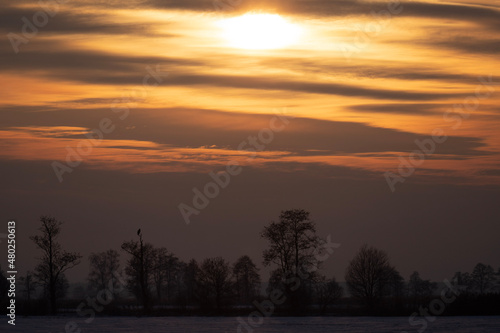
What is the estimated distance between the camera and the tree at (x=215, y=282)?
80.4 metres

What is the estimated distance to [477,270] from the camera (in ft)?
506

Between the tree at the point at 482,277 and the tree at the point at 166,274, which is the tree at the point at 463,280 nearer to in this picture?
the tree at the point at 482,277

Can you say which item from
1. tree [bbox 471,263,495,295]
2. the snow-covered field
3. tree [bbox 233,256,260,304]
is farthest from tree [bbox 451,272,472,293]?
the snow-covered field

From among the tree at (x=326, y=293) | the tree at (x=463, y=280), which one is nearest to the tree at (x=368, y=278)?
the tree at (x=326, y=293)

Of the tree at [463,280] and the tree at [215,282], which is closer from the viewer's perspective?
the tree at [215,282]

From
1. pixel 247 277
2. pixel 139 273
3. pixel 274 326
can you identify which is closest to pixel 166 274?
pixel 247 277

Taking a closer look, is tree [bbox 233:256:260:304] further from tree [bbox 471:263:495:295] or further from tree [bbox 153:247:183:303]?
tree [bbox 471:263:495:295]

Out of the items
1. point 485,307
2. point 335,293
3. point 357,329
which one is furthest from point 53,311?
point 485,307

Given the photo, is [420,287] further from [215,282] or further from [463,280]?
[215,282]

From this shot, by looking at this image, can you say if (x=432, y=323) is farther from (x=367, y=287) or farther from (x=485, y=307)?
(x=367, y=287)

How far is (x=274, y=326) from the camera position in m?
59.5

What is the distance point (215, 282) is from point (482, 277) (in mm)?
88100

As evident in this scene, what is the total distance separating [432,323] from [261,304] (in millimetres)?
27042

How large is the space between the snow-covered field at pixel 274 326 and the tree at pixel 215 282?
12.0 m
